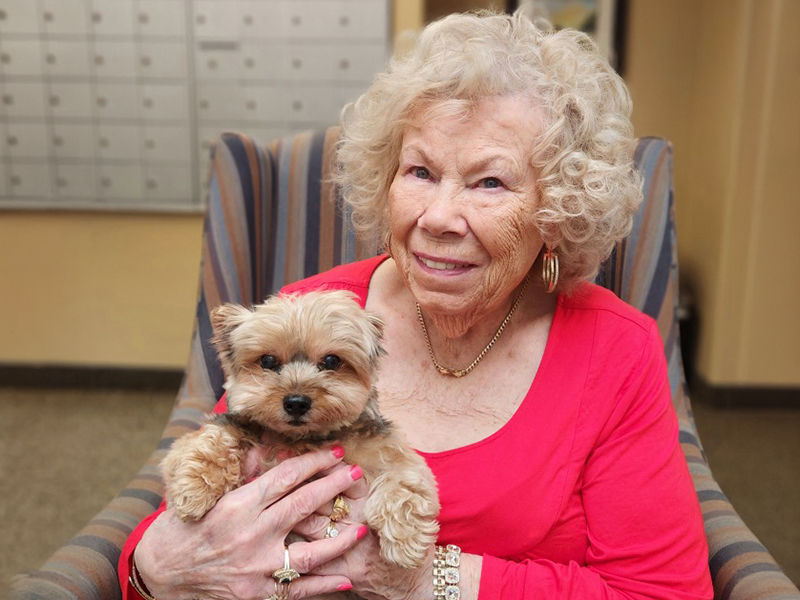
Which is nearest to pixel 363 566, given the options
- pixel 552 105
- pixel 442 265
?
pixel 442 265

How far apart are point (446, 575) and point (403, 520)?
0.17 meters

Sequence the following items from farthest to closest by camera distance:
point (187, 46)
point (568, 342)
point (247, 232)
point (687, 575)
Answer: point (187, 46), point (247, 232), point (568, 342), point (687, 575)

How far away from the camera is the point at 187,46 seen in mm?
3723

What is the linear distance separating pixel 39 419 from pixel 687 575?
355cm

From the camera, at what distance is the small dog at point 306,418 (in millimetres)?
1143

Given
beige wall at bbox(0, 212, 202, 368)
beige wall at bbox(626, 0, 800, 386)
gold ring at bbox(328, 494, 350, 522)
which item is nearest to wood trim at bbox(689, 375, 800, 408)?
beige wall at bbox(626, 0, 800, 386)

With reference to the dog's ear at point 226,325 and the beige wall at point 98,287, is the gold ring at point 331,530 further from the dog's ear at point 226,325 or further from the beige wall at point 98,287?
the beige wall at point 98,287

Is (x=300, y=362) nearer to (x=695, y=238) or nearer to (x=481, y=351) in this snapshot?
(x=481, y=351)

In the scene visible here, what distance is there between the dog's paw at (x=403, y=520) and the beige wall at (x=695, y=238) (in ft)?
9.71

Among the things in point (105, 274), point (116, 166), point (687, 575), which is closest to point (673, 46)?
point (116, 166)

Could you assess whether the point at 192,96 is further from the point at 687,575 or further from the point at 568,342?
the point at 687,575

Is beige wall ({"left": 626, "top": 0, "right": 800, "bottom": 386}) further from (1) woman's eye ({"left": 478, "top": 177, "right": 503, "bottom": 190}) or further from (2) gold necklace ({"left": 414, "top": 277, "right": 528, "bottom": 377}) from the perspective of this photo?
(1) woman's eye ({"left": 478, "top": 177, "right": 503, "bottom": 190})

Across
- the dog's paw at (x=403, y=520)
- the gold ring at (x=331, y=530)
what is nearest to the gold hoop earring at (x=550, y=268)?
the dog's paw at (x=403, y=520)

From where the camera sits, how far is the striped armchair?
164cm
